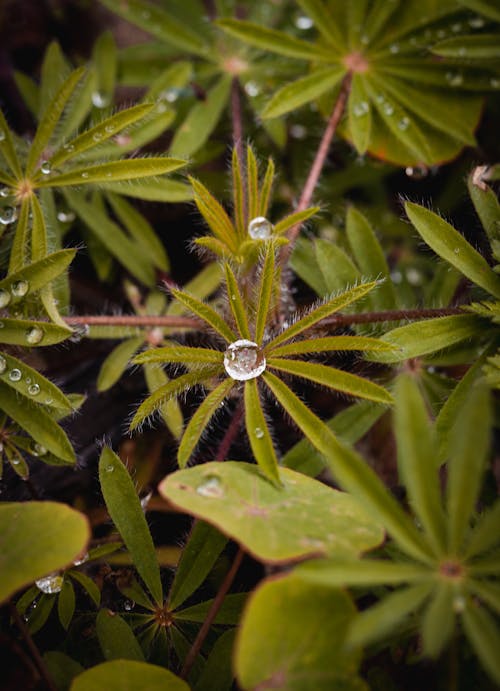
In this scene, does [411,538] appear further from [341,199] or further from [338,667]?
[341,199]

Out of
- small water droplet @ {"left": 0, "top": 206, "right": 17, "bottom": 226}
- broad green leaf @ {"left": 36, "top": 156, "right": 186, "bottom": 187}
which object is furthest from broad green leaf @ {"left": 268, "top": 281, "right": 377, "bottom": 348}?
small water droplet @ {"left": 0, "top": 206, "right": 17, "bottom": 226}

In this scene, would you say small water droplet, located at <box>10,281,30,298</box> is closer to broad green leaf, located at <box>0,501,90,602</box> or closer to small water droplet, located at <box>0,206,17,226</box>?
small water droplet, located at <box>0,206,17,226</box>

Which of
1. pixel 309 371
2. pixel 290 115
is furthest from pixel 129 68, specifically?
pixel 309 371

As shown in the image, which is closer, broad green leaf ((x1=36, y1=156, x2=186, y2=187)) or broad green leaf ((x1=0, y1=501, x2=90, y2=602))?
broad green leaf ((x1=0, y1=501, x2=90, y2=602))

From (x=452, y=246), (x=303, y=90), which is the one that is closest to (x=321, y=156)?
(x=303, y=90)

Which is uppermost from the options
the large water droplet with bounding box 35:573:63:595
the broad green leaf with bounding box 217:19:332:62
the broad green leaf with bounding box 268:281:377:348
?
A: the broad green leaf with bounding box 217:19:332:62

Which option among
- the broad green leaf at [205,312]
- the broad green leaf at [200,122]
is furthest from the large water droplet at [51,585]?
the broad green leaf at [200,122]

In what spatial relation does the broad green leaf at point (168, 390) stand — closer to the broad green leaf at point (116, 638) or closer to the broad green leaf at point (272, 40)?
A: the broad green leaf at point (116, 638)
